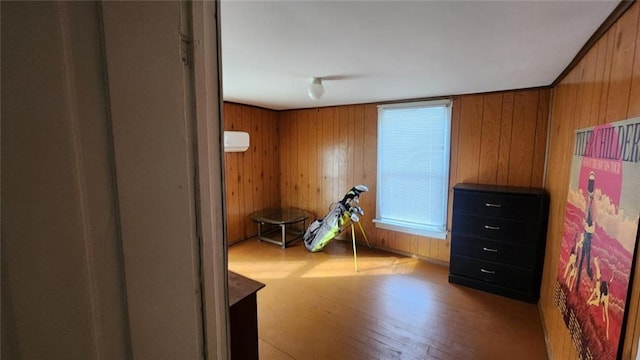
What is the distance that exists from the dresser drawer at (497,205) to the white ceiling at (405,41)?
106 cm

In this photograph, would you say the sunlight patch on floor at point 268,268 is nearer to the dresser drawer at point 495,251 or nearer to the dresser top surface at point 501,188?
the dresser drawer at point 495,251

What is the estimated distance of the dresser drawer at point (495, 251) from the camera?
2.61m

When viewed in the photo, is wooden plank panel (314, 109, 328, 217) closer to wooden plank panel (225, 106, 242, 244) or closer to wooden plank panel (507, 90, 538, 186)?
wooden plank panel (225, 106, 242, 244)

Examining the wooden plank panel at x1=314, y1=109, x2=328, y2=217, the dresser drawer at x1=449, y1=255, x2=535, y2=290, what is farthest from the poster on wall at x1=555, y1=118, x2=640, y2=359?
the wooden plank panel at x1=314, y1=109, x2=328, y2=217

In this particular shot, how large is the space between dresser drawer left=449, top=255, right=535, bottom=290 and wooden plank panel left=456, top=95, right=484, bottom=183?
3.02 feet

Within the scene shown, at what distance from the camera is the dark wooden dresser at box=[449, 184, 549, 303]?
2570 millimetres

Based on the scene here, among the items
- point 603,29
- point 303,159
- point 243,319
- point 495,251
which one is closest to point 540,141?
point 495,251

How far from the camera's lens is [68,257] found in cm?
35

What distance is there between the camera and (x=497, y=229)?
2732 millimetres

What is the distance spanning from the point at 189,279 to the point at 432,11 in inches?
56.6

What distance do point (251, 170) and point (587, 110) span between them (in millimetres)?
3788

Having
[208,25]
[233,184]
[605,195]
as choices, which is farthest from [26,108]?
[233,184]

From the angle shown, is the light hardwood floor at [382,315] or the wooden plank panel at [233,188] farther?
the wooden plank panel at [233,188]

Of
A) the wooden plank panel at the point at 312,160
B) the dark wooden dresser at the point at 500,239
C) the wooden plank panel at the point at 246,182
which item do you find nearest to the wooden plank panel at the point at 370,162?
the wooden plank panel at the point at 312,160
